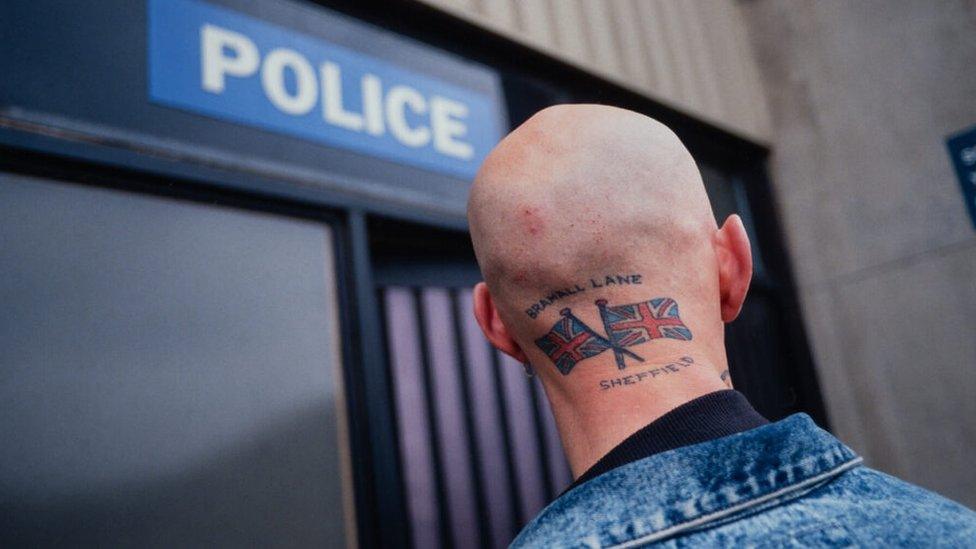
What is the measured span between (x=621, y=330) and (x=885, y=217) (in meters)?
3.13

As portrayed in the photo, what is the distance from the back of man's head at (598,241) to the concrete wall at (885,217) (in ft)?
9.45

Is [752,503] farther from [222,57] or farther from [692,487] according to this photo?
[222,57]

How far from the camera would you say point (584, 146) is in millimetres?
903

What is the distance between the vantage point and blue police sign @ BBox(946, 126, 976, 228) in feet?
9.87

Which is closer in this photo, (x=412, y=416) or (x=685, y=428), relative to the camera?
(x=685, y=428)

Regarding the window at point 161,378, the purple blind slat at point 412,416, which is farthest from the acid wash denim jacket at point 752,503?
the purple blind slat at point 412,416

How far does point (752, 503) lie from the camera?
654 mm

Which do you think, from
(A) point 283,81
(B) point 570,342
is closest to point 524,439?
(A) point 283,81

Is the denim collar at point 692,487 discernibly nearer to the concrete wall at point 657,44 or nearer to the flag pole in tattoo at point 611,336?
the flag pole in tattoo at point 611,336

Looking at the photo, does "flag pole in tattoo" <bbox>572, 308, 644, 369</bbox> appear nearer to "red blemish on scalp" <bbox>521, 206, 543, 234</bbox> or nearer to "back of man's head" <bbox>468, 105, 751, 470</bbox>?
"back of man's head" <bbox>468, 105, 751, 470</bbox>

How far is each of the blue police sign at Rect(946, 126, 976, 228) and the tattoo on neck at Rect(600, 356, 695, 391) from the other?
10.0 feet

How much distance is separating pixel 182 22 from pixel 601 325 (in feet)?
5.04

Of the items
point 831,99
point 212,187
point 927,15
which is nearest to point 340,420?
point 212,187

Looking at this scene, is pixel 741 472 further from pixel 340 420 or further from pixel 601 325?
pixel 340 420
